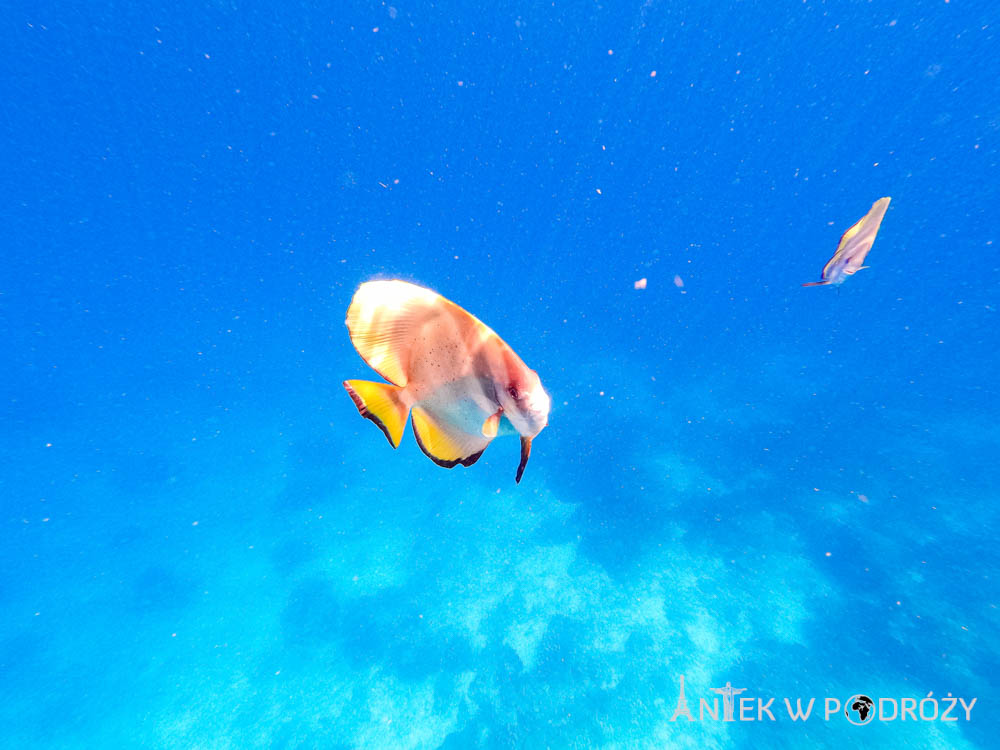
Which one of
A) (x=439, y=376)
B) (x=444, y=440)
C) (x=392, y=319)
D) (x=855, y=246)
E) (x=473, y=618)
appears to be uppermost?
(x=392, y=319)

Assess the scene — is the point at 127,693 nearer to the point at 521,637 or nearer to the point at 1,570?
the point at 521,637

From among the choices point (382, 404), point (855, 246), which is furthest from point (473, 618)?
point (382, 404)

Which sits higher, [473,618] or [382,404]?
[382,404]

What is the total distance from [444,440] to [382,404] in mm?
173

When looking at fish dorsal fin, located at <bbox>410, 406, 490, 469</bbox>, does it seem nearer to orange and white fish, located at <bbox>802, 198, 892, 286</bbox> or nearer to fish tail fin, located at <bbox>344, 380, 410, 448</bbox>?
fish tail fin, located at <bbox>344, 380, 410, 448</bbox>

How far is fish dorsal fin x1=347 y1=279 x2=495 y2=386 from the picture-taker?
88 centimetres

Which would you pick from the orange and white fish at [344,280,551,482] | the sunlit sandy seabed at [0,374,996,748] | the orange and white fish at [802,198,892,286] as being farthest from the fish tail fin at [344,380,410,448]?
the sunlit sandy seabed at [0,374,996,748]

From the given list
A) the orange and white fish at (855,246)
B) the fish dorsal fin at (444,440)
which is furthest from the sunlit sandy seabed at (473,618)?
the fish dorsal fin at (444,440)

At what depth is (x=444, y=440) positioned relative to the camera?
98cm

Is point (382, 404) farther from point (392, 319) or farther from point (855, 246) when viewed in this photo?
point (855, 246)

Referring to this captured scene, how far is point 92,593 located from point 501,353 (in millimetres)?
20670

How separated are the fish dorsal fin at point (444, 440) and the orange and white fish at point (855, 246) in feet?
9.07

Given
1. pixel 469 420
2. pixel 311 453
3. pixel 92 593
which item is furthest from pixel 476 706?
pixel 92 593

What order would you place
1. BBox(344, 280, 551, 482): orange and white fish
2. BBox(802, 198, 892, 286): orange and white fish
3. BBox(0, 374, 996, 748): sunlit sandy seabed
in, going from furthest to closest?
BBox(0, 374, 996, 748): sunlit sandy seabed < BBox(802, 198, 892, 286): orange and white fish < BBox(344, 280, 551, 482): orange and white fish
